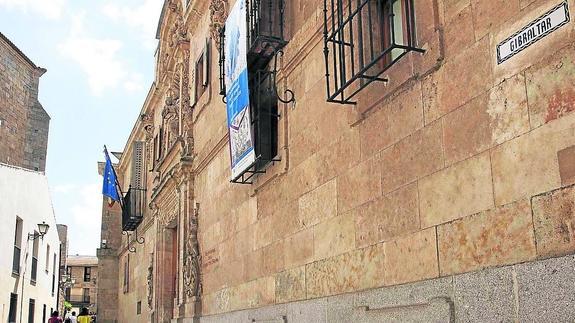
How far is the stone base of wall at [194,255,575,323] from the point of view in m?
3.17

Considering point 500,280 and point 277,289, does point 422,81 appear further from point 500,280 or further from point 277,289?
point 277,289

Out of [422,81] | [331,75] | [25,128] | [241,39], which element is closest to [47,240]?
[25,128]

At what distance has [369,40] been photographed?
540 centimetres

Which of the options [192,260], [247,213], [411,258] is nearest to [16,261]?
[192,260]

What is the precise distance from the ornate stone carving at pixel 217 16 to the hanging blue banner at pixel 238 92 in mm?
1747

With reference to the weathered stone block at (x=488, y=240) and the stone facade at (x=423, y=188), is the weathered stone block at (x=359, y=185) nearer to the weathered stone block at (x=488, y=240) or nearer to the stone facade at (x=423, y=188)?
the stone facade at (x=423, y=188)

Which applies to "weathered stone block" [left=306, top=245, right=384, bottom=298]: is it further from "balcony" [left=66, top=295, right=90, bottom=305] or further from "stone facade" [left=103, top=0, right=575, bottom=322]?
"balcony" [left=66, top=295, right=90, bottom=305]

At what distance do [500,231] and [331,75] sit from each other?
9.40 ft

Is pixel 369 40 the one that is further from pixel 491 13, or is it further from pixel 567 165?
pixel 567 165

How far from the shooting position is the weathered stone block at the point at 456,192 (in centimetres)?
387

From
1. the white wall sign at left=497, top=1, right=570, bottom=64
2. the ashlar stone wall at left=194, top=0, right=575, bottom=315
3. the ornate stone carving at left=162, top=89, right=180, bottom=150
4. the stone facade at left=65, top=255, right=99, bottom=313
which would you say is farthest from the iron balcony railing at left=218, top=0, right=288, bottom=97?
the stone facade at left=65, top=255, right=99, bottom=313

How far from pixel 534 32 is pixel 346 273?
2.63 metres

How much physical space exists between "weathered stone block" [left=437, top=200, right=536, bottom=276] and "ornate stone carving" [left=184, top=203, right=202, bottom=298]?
270 inches

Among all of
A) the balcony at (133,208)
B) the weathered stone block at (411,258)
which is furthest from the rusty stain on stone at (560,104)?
the balcony at (133,208)
